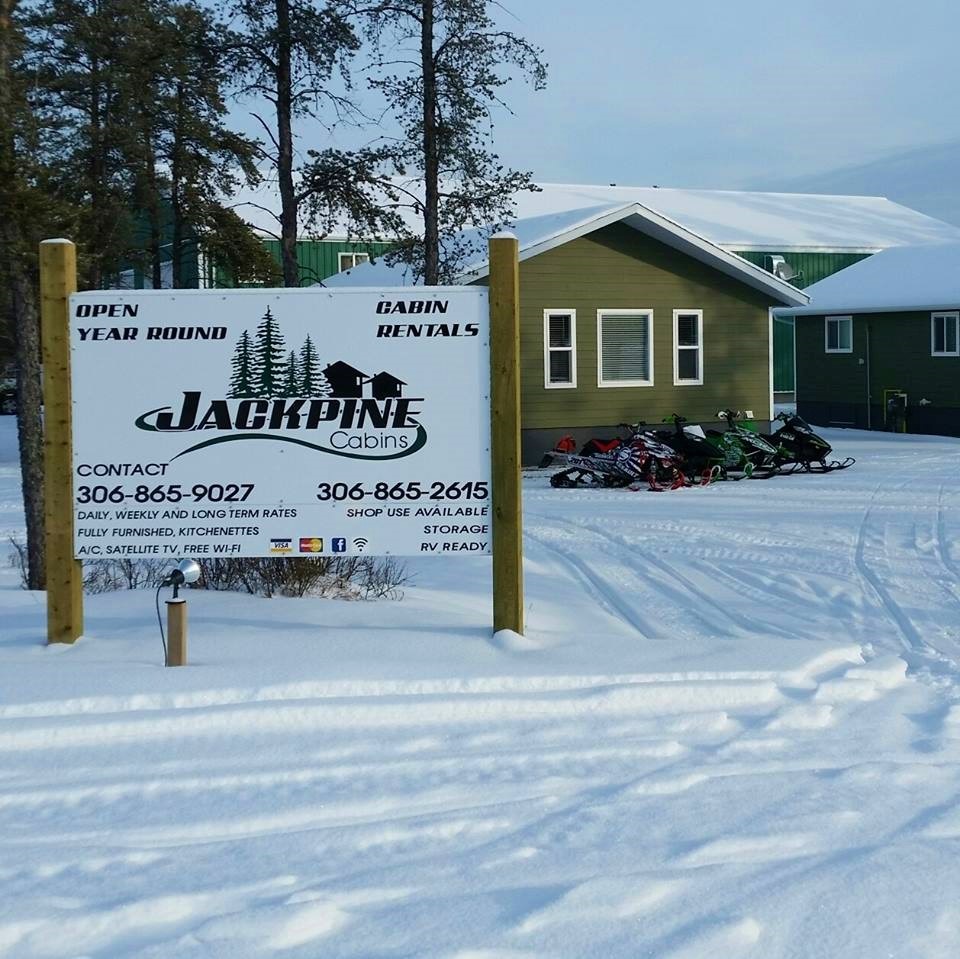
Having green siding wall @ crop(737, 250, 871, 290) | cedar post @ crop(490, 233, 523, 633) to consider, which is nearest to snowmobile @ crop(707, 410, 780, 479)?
cedar post @ crop(490, 233, 523, 633)

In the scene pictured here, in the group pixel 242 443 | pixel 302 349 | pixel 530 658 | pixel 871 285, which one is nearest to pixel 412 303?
pixel 302 349

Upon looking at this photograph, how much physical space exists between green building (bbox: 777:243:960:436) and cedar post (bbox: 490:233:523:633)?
81.8ft

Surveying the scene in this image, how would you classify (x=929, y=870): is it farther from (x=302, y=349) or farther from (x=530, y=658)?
(x=302, y=349)

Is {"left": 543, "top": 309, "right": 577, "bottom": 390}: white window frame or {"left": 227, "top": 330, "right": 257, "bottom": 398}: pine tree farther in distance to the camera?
{"left": 543, "top": 309, "right": 577, "bottom": 390}: white window frame

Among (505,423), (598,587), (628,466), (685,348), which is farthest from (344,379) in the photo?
(685,348)

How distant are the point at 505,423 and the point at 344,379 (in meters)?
0.94

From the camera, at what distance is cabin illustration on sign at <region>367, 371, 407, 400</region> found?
25.4 feet

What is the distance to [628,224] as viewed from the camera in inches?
995

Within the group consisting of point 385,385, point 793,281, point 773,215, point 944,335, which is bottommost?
point 385,385

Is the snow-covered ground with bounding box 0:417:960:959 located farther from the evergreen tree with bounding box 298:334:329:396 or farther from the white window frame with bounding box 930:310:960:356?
the white window frame with bounding box 930:310:960:356

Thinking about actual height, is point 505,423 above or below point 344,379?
below

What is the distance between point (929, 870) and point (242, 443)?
4.53m

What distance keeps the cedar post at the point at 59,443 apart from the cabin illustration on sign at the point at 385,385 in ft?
5.59

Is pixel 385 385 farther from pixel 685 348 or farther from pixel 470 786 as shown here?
pixel 685 348
